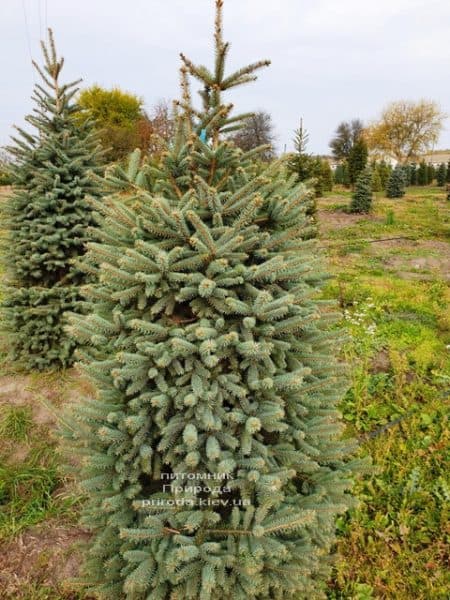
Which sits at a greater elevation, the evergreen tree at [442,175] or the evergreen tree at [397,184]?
the evergreen tree at [442,175]

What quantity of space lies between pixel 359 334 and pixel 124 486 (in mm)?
4329

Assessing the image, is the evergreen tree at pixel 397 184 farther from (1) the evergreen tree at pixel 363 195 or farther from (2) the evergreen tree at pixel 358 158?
(1) the evergreen tree at pixel 363 195

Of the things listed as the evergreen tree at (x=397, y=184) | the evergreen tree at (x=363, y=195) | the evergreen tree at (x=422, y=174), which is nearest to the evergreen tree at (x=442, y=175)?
the evergreen tree at (x=422, y=174)

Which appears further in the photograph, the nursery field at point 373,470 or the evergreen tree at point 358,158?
the evergreen tree at point 358,158

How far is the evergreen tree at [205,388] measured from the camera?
1.92 meters

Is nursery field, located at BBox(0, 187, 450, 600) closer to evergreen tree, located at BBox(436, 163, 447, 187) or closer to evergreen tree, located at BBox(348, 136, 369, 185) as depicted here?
evergreen tree, located at BBox(348, 136, 369, 185)

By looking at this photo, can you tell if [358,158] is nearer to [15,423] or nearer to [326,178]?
[326,178]

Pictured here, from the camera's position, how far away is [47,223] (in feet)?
15.5

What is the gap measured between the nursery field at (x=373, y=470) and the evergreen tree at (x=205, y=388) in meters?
0.64

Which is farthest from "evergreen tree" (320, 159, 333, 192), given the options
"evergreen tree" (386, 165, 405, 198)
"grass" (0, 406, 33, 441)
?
"grass" (0, 406, 33, 441)

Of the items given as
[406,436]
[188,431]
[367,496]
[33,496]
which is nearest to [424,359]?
[406,436]

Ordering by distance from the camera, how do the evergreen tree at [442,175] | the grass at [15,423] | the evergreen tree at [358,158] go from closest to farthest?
the grass at [15,423] → the evergreen tree at [358,158] → the evergreen tree at [442,175]

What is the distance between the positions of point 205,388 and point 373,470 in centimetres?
144

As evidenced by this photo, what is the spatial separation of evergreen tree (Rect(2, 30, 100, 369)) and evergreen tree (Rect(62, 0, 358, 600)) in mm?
2856
